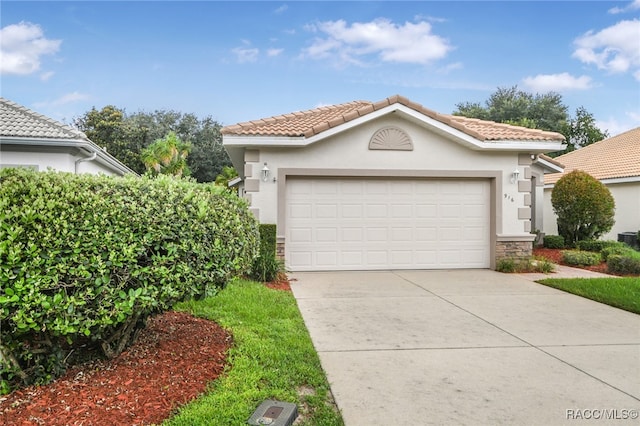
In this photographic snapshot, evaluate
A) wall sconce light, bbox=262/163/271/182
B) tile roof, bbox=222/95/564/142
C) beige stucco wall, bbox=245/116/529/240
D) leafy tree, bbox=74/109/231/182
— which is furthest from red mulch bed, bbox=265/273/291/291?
leafy tree, bbox=74/109/231/182

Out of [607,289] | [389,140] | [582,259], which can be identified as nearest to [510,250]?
[582,259]

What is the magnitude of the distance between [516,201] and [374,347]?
300 inches

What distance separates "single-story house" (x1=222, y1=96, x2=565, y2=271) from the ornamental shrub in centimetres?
374

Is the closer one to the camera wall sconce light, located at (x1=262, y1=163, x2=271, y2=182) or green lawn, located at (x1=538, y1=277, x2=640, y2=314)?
green lawn, located at (x1=538, y1=277, x2=640, y2=314)

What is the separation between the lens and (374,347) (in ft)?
15.5

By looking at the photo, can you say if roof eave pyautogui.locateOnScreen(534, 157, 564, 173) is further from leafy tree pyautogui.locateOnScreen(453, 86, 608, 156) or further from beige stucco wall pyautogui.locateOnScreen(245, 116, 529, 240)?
leafy tree pyautogui.locateOnScreen(453, 86, 608, 156)

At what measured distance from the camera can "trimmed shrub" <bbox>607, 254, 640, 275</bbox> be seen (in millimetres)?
10070

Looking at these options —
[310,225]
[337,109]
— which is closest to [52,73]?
[337,109]

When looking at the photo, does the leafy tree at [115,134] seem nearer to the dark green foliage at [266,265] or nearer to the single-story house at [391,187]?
the single-story house at [391,187]

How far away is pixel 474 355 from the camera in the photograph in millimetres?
4469

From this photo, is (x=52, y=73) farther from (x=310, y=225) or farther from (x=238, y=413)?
(x=238, y=413)

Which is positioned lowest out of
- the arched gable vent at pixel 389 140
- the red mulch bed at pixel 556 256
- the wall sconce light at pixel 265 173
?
the red mulch bed at pixel 556 256

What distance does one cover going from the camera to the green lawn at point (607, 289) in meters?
6.91

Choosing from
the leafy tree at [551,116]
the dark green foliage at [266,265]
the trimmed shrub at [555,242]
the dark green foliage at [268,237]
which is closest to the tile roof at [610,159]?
the trimmed shrub at [555,242]
